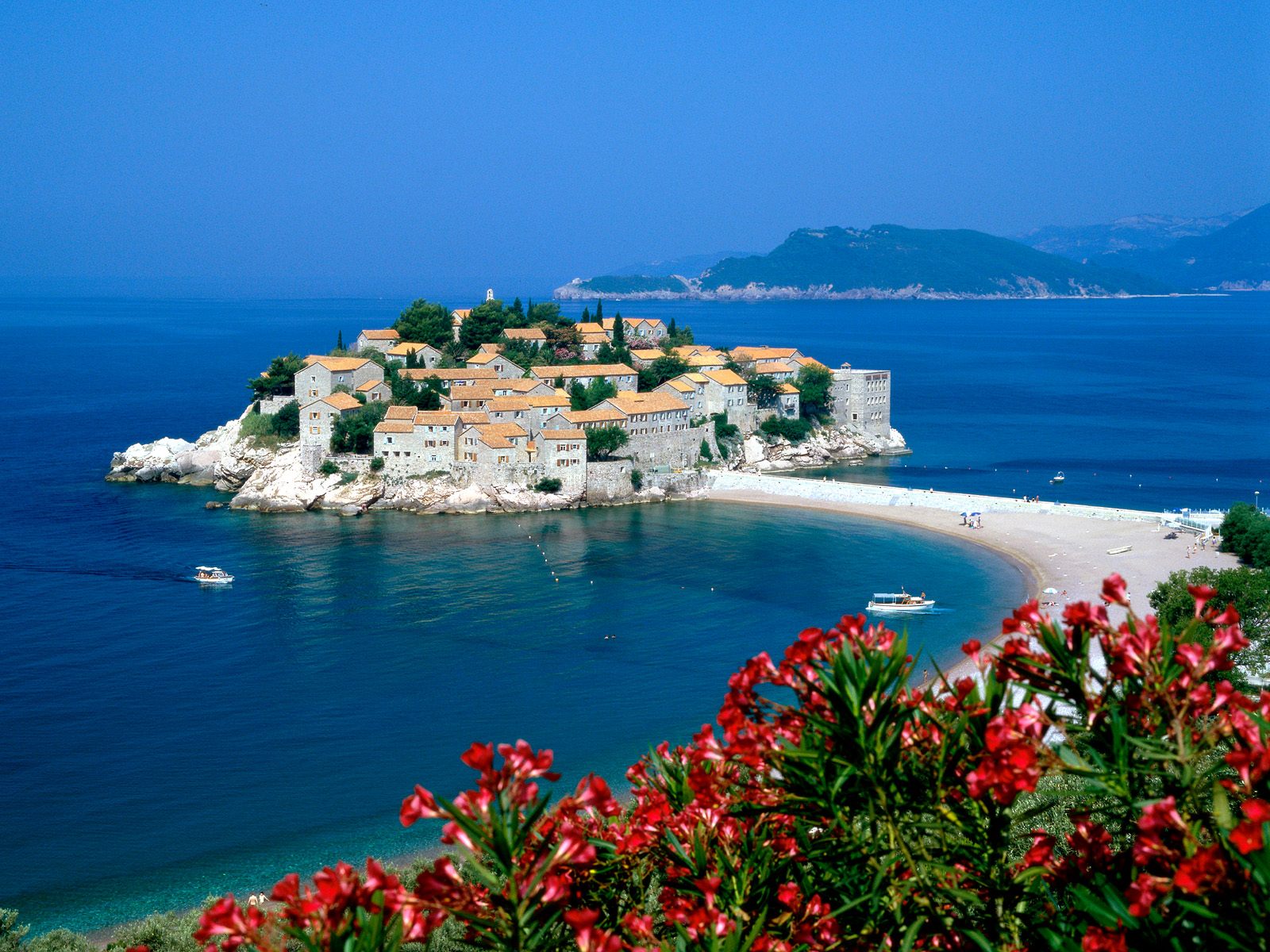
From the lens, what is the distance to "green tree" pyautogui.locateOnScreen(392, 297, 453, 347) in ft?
177

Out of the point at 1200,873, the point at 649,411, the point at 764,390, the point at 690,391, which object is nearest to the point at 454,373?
the point at 649,411

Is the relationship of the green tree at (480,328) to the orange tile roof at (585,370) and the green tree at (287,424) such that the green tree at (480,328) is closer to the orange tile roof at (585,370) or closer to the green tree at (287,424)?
the orange tile roof at (585,370)

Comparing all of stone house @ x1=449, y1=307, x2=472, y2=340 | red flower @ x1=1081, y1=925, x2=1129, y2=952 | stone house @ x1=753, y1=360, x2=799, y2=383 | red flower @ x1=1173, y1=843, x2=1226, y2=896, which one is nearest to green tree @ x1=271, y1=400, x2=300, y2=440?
stone house @ x1=449, y1=307, x2=472, y2=340

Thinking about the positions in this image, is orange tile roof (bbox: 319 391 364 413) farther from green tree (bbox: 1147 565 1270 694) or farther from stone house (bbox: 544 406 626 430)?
green tree (bbox: 1147 565 1270 694)

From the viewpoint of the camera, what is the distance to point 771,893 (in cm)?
482

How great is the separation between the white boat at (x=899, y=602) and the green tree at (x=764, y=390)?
22.0 m

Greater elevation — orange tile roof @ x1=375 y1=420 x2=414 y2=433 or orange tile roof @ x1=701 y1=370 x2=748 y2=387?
orange tile roof @ x1=701 y1=370 x2=748 y2=387

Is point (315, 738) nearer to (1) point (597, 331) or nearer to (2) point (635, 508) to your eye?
(2) point (635, 508)

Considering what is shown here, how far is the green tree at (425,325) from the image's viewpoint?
5409 cm

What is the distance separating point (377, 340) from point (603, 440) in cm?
1501

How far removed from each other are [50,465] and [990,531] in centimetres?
3646

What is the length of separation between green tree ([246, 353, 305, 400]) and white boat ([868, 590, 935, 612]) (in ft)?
87.0

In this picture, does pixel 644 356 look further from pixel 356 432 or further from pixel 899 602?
pixel 899 602

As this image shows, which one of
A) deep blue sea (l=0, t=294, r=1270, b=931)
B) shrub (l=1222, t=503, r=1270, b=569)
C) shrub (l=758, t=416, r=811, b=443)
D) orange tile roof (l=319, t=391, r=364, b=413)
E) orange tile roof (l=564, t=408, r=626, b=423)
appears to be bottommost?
deep blue sea (l=0, t=294, r=1270, b=931)
